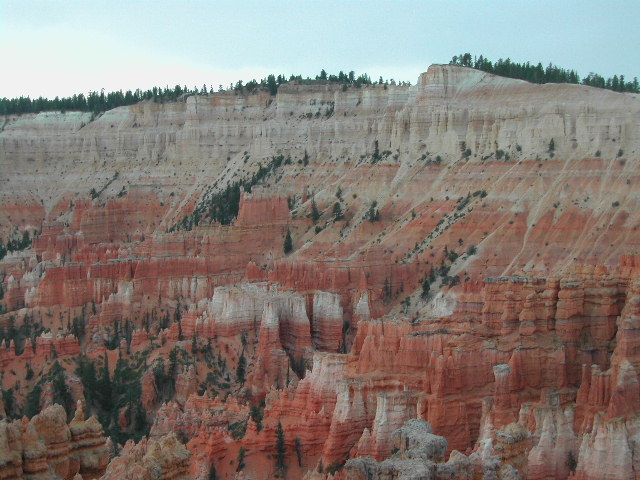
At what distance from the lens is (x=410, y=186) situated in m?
79.2

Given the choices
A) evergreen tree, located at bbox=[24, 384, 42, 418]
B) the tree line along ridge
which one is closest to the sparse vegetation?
the tree line along ridge

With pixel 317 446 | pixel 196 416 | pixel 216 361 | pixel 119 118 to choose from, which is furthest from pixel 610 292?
pixel 119 118

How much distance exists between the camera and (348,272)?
67438mm

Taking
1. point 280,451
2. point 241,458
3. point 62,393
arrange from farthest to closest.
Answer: point 62,393, point 241,458, point 280,451

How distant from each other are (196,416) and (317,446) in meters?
8.82

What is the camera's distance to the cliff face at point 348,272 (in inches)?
1439

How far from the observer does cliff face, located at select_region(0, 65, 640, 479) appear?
3656 cm

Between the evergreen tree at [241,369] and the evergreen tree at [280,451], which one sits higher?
the evergreen tree at [280,451]

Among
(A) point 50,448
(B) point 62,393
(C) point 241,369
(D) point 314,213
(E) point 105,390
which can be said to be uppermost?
(A) point 50,448

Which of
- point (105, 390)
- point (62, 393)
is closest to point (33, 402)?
point (62, 393)

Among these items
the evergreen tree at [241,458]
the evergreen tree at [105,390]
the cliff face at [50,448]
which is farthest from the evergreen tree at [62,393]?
the cliff face at [50,448]

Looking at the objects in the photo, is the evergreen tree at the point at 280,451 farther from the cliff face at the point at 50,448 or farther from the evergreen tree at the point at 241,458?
the cliff face at the point at 50,448

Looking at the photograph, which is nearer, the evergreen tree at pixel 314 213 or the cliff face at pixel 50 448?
the cliff face at pixel 50 448

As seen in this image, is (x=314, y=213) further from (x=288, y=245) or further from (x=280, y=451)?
(x=280, y=451)
